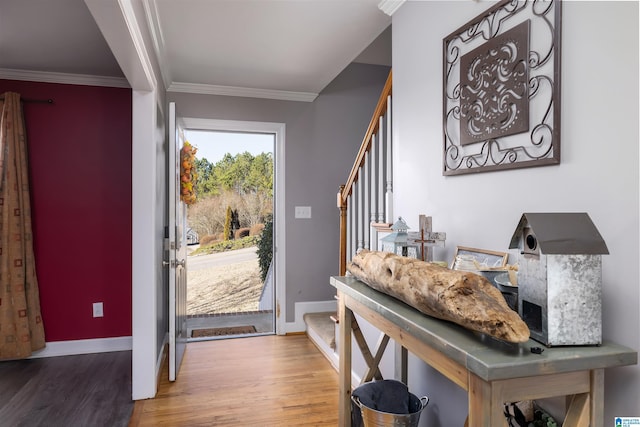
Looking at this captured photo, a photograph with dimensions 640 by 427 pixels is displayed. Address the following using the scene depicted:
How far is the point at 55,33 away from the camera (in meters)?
2.62

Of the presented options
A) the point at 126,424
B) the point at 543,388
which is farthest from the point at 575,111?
the point at 126,424

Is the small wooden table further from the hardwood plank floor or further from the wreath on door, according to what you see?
the wreath on door

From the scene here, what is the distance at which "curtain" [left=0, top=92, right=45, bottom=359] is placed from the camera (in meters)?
3.15

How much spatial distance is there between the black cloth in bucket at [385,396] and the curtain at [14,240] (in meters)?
2.89

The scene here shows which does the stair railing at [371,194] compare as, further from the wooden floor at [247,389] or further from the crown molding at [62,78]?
the crown molding at [62,78]

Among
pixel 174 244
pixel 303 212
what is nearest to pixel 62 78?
pixel 174 244

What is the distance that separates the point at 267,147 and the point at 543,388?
469cm

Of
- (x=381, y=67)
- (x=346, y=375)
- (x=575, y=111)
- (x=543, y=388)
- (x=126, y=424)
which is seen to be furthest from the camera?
(x=381, y=67)

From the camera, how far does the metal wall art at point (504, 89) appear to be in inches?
49.4

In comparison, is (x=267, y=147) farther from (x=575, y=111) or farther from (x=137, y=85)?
(x=575, y=111)

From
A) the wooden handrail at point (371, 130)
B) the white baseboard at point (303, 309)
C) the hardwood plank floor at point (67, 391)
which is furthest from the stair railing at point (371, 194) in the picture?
the hardwood plank floor at point (67, 391)

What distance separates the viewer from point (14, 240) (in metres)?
3.18

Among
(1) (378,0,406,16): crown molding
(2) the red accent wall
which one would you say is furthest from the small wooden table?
(2) the red accent wall

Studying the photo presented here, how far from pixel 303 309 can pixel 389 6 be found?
2.85 meters
